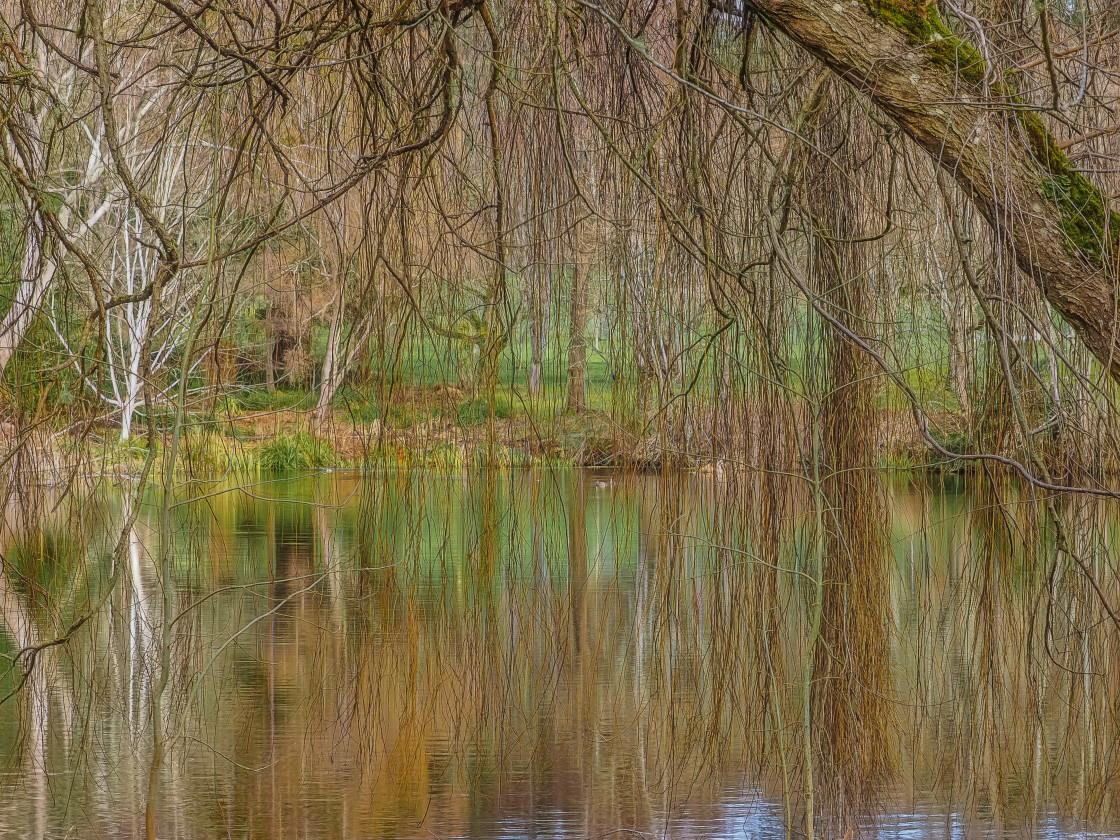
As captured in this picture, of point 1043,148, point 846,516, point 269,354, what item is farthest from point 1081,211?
point 269,354

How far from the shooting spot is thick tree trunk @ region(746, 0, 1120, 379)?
1.87m

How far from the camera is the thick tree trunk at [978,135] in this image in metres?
1.87

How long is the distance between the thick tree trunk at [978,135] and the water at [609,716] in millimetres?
562

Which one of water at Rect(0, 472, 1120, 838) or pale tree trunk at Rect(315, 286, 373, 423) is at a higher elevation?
pale tree trunk at Rect(315, 286, 373, 423)

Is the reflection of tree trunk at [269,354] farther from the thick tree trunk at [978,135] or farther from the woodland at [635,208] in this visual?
the thick tree trunk at [978,135]

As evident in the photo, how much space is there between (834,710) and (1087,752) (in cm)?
102

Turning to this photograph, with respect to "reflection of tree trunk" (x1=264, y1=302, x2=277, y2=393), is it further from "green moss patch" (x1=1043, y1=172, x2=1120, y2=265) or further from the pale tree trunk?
"green moss patch" (x1=1043, y1=172, x2=1120, y2=265)

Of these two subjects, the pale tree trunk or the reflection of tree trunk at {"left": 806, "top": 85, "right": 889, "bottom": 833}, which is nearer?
the pale tree trunk

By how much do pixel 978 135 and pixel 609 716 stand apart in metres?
2.26

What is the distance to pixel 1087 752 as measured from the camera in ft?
9.94

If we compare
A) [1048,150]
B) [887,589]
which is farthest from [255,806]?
[1048,150]

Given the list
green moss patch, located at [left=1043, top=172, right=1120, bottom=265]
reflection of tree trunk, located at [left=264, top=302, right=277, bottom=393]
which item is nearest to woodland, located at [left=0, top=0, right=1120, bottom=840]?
green moss patch, located at [left=1043, top=172, right=1120, bottom=265]

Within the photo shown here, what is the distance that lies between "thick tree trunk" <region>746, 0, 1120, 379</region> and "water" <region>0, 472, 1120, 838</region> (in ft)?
1.84

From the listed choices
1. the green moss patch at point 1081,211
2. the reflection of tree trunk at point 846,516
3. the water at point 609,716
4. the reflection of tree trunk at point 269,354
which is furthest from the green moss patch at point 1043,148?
the reflection of tree trunk at point 269,354
